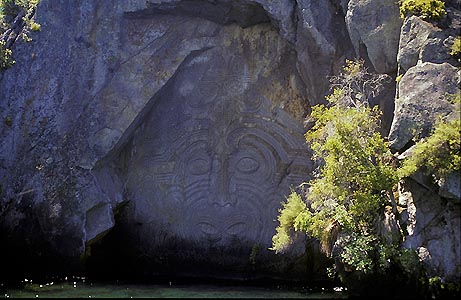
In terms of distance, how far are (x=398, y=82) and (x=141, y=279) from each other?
10.6 metres

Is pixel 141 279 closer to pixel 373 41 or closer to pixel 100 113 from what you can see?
pixel 100 113

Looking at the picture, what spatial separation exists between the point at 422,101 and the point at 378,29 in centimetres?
389

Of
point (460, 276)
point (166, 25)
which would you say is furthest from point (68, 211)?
point (460, 276)

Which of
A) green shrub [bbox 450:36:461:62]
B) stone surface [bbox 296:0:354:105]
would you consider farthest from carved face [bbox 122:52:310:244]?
green shrub [bbox 450:36:461:62]

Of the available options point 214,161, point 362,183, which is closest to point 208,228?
point 214,161

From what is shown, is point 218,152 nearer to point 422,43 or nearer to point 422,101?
point 422,43

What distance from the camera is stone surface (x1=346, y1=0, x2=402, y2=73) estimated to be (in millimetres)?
19281

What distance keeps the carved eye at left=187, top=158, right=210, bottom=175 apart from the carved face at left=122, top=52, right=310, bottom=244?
0.12ft

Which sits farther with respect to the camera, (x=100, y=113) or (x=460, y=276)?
(x=100, y=113)

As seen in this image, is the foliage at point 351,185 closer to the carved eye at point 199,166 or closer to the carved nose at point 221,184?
the carved nose at point 221,184

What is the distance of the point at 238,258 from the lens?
22891 millimetres

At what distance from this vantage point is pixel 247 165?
77.1 ft

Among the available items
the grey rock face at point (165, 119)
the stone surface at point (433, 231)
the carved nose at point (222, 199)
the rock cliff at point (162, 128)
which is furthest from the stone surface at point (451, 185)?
the carved nose at point (222, 199)

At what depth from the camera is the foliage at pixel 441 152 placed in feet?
49.9
